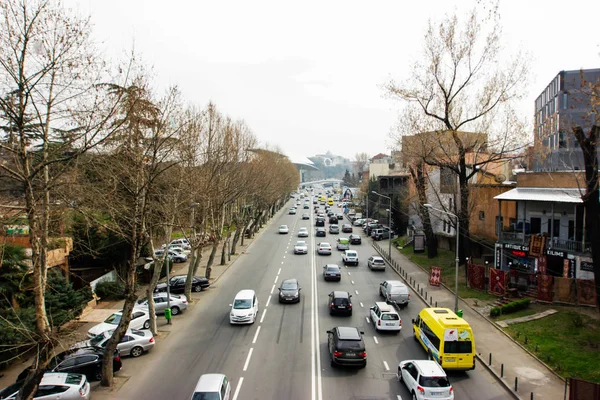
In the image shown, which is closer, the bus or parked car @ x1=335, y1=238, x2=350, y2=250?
the bus

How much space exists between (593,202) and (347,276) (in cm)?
1980

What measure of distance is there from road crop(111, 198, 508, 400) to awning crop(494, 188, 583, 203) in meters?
10.0

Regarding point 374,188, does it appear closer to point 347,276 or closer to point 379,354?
point 347,276

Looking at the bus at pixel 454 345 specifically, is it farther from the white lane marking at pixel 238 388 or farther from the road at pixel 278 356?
the white lane marking at pixel 238 388

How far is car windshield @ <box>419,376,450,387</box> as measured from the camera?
48.1ft

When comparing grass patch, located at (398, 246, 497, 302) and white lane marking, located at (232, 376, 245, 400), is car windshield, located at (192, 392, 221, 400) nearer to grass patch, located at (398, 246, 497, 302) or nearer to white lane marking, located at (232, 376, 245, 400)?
white lane marking, located at (232, 376, 245, 400)

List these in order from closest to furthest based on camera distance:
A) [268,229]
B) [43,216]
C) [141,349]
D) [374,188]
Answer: [43,216], [141,349], [268,229], [374,188]

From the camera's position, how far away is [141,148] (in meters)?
18.6

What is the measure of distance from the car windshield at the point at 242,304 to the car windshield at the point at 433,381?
39.5ft

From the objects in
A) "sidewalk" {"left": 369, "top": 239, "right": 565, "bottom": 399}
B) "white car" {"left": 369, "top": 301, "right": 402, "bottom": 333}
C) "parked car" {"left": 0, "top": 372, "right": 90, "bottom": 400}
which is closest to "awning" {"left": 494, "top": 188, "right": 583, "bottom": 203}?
"sidewalk" {"left": 369, "top": 239, "right": 565, "bottom": 399}

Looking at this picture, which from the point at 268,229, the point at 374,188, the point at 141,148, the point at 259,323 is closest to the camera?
the point at 141,148

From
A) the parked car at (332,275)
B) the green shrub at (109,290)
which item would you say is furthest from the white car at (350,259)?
the green shrub at (109,290)

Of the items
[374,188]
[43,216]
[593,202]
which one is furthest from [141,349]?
[374,188]

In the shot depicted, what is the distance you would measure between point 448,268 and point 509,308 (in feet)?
43.9
